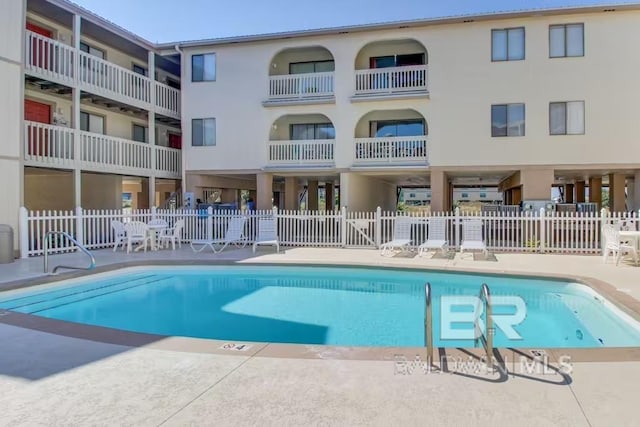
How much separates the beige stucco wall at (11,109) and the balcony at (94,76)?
3.74ft

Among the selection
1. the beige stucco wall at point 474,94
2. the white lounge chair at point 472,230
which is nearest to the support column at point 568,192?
the beige stucco wall at point 474,94

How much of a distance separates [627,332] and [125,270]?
35.9ft

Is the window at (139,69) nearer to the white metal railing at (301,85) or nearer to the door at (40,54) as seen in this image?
the door at (40,54)

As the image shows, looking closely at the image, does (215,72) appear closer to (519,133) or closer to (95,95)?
(95,95)

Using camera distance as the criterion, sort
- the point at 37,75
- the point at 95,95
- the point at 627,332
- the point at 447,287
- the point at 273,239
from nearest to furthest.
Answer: the point at 627,332 < the point at 447,287 < the point at 37,75 < the point at 273,239 < the point at 95,95

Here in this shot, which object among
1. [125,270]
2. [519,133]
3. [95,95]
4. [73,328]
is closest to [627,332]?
[73,328]

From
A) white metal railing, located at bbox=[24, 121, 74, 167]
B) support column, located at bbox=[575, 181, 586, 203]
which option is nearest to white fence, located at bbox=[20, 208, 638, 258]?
white metal railing, located at bbox=[24, 121, 74, 167]

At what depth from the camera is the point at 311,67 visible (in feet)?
72.9

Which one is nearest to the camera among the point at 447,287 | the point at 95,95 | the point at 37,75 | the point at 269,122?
the point at 447,287

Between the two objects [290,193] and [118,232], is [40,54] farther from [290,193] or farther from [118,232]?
[290,193]

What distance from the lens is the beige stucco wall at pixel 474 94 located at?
17.0m

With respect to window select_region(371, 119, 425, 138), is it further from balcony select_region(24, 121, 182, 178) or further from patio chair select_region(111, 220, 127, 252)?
patio chair select_region(111, 220, 127, 252)

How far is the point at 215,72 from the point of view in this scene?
827 inches

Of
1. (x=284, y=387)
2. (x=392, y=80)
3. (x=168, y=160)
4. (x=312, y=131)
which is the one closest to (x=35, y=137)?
(x=168, y=160)
